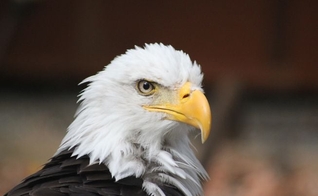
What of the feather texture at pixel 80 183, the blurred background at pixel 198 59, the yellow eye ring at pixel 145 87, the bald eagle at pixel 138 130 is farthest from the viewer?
the blurred background at pixel 198 59

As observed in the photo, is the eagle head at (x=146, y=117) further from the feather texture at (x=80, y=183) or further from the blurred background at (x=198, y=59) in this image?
the blurred background at (x=198, y=59)

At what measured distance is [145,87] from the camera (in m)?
3.86

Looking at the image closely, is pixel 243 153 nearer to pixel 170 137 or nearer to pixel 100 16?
pixel 100 16

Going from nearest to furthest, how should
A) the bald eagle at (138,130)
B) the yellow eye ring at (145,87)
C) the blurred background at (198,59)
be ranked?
the bald eagle at (138,130) → the yellow eye ring at (145,87) → the blurred background at (198,59)

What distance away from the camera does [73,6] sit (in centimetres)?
902

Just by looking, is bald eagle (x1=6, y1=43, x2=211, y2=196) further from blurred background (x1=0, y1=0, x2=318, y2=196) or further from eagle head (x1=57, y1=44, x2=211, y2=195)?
blurred background (x1=0, y1=0, x2=318, y2=196)

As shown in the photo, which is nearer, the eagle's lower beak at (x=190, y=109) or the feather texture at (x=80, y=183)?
the feather texture at (x=80, y=183)

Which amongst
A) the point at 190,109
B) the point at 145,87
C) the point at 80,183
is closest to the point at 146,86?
the point at 145,87

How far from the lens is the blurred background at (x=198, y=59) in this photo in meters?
8.60

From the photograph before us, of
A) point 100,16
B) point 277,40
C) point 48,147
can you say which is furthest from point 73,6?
point 277,40

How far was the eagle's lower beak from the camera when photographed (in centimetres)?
365

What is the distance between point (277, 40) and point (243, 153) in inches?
54.5

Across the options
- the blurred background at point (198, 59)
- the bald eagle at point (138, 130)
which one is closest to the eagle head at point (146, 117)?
the bald eagle at point (138, 130)

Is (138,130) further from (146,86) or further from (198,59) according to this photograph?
(198,59)
